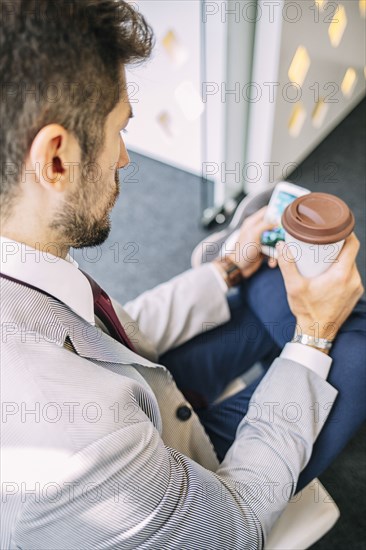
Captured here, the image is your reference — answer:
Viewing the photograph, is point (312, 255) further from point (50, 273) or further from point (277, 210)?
point (50, 273)

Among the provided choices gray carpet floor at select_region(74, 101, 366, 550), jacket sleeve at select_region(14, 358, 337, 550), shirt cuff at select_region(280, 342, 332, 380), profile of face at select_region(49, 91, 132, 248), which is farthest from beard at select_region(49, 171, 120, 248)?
gray carpet floor at select_region(74, 101, 366, 550)

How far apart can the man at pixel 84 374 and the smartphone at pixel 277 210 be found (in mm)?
177

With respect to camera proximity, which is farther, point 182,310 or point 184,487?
point 182,310

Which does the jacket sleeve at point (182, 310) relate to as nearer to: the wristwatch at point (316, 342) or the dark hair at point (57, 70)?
the wristwatch at point (316, 342)

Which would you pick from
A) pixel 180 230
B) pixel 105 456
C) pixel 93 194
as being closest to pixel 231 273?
pixel 93 194

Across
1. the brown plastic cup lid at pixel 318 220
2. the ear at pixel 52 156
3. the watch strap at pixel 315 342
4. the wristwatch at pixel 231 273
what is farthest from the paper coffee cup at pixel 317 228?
the ear at pixel 52 156

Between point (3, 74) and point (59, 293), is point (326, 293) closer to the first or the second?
point (59, 293)

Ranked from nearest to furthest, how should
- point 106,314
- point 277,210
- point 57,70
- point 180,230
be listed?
point 57,70, point 106,314, point 277,210, point 180,230

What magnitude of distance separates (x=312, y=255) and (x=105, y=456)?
42 cm

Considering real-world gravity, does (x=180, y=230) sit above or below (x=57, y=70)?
below

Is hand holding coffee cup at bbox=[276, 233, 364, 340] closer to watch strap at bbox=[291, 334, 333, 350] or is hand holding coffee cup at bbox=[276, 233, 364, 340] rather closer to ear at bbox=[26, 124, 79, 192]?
watch strap at bbox=[291, 334, 333, 350]

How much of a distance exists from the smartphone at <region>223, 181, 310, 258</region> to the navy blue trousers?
A: 2.0 inches

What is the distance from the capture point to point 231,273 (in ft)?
3.26

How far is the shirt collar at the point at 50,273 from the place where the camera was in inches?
23.3
